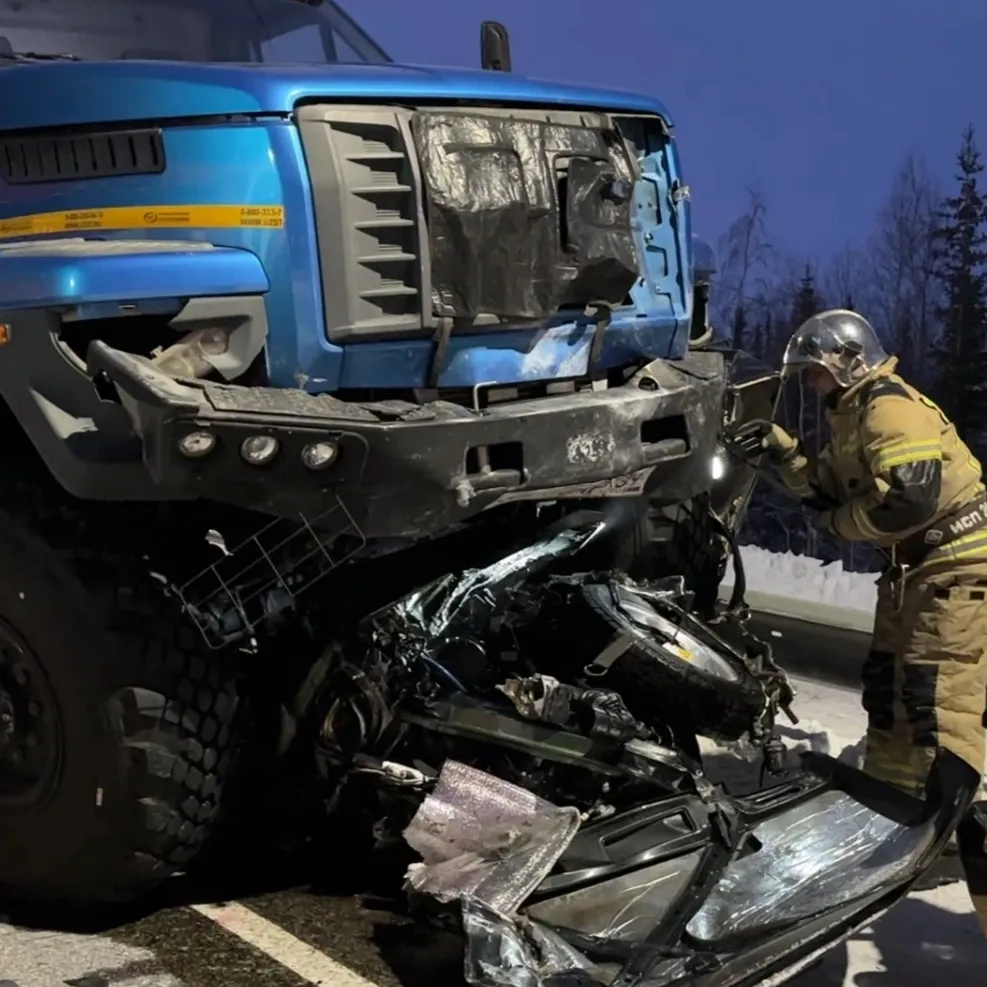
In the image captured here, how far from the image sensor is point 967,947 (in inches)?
145

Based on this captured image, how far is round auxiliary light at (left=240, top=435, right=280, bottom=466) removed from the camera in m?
2.96

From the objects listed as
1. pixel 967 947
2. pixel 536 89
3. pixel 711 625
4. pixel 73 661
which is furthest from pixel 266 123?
pixel 967 947

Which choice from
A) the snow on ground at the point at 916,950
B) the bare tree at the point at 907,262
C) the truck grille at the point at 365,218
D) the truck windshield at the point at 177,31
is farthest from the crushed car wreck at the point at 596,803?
the bare tree at the point at 907,262

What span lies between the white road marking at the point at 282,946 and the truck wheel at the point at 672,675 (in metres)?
1.11

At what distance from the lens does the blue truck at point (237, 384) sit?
9.98 feet

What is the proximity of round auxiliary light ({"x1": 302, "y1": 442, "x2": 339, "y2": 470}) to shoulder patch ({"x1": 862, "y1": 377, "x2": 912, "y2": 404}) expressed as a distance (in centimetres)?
201

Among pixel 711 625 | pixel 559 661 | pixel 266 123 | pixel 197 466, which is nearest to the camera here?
pixel 197 466

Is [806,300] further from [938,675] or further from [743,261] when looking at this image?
[938,675]

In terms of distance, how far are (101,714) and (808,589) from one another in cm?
429

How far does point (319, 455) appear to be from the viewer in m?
3.00

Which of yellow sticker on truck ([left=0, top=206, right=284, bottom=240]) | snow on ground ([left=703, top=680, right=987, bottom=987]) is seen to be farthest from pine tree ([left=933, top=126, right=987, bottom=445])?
yellow sticker on truck ([left=0, top=206, right=284, bottom=240])

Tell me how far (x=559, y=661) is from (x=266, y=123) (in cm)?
172

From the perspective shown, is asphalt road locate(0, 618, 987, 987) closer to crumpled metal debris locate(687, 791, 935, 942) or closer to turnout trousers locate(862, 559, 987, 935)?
crumpled metal debris locate(687, 791, 935, 942)

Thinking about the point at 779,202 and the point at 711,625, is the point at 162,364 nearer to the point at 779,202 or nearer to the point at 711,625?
the point at 711,625
